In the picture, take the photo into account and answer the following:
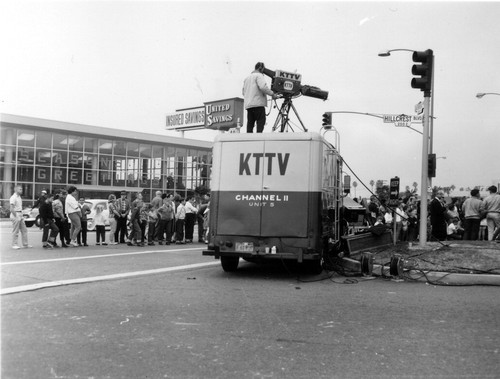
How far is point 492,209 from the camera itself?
45.3 ft

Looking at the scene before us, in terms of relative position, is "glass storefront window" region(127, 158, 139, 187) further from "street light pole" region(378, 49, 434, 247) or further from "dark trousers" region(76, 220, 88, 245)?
"street light pole" region(378, 49, 434, 247)

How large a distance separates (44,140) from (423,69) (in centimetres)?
2967

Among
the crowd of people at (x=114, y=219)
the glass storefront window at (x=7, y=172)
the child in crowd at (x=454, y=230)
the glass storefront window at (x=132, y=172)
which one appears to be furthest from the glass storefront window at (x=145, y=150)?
the child in crowd at (x=454, y=230)

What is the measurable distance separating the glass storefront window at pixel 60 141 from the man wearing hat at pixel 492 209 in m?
29.2

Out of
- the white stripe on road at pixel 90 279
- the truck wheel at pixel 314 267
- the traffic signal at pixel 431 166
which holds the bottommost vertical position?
the white stripe on road at pixel 90 279

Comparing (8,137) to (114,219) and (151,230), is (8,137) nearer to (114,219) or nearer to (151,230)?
(114,219)

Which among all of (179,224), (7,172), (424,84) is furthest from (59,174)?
(424,84)

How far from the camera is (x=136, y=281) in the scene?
833 centimetres

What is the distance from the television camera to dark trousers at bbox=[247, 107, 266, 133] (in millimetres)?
328

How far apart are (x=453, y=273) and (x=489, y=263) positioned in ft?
3.32

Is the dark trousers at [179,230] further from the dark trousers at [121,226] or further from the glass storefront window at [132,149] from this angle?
the glass storefront window at [132,149]

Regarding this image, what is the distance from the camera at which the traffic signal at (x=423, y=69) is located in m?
10.4

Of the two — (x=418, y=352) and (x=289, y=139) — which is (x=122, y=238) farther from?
(x=418, y=352)

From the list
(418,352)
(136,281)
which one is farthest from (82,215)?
(418,352)
